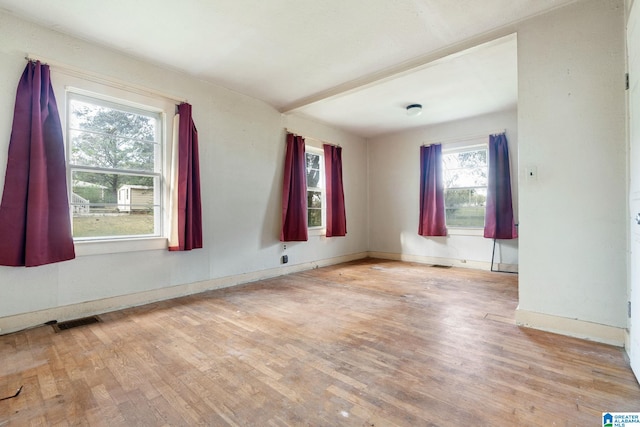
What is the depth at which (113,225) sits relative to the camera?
10.1ft

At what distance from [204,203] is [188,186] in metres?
0.39

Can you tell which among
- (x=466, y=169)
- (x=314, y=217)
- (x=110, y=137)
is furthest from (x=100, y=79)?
(x=466, y=169)

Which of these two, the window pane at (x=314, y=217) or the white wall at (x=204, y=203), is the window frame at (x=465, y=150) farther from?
the window pane at (x=314, y=217)

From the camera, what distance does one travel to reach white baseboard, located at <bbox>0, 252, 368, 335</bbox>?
247 centimetres

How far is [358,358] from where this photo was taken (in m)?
1.96

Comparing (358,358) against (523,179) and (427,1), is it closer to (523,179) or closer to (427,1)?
(523,179)

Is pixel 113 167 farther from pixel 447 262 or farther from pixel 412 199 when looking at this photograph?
pixel 447 262

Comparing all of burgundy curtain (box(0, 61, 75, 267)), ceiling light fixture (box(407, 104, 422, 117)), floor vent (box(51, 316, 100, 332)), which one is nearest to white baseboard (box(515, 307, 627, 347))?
ceiling light fixture (box(407, 104, 422, 117))

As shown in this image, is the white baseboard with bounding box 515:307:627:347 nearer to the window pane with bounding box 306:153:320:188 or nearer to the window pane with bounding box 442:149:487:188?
the window pane with bounding box 442:149:487:188

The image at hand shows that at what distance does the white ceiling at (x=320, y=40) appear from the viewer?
236 centimetres

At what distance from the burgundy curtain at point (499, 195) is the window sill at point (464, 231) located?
0.77ft

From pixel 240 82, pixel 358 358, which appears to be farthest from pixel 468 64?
pixel 358 358

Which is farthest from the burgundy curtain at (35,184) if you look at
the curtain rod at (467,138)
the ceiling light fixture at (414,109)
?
the curtain rod at (467,138)

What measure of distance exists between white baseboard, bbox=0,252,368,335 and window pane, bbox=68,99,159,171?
1418 millimetres
